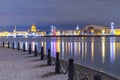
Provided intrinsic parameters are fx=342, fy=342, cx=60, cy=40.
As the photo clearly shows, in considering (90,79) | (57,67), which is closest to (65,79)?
(57,67)

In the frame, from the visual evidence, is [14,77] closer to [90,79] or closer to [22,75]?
[22,75]

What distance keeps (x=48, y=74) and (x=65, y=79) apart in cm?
164

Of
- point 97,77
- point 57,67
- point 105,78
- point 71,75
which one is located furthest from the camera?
point 105,78

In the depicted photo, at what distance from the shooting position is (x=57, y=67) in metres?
16.2

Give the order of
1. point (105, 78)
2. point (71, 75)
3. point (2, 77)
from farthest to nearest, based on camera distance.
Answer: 1. point (105, 78)
2. point (2, 77)
3. point (71, 75)

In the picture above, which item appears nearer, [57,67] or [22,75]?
[22,75]

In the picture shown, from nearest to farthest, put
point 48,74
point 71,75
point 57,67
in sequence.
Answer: point 71,75 → point 48,74 → point 57,67

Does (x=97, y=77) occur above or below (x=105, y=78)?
above

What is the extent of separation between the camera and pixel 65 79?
13.8 m

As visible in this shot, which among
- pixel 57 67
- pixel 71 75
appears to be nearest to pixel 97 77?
pixel 71 75

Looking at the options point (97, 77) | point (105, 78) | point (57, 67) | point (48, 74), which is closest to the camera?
point (97, 77)

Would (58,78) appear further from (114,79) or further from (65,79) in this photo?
(114,79)

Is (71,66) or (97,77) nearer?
(97,77)

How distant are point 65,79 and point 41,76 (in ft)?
4.31
